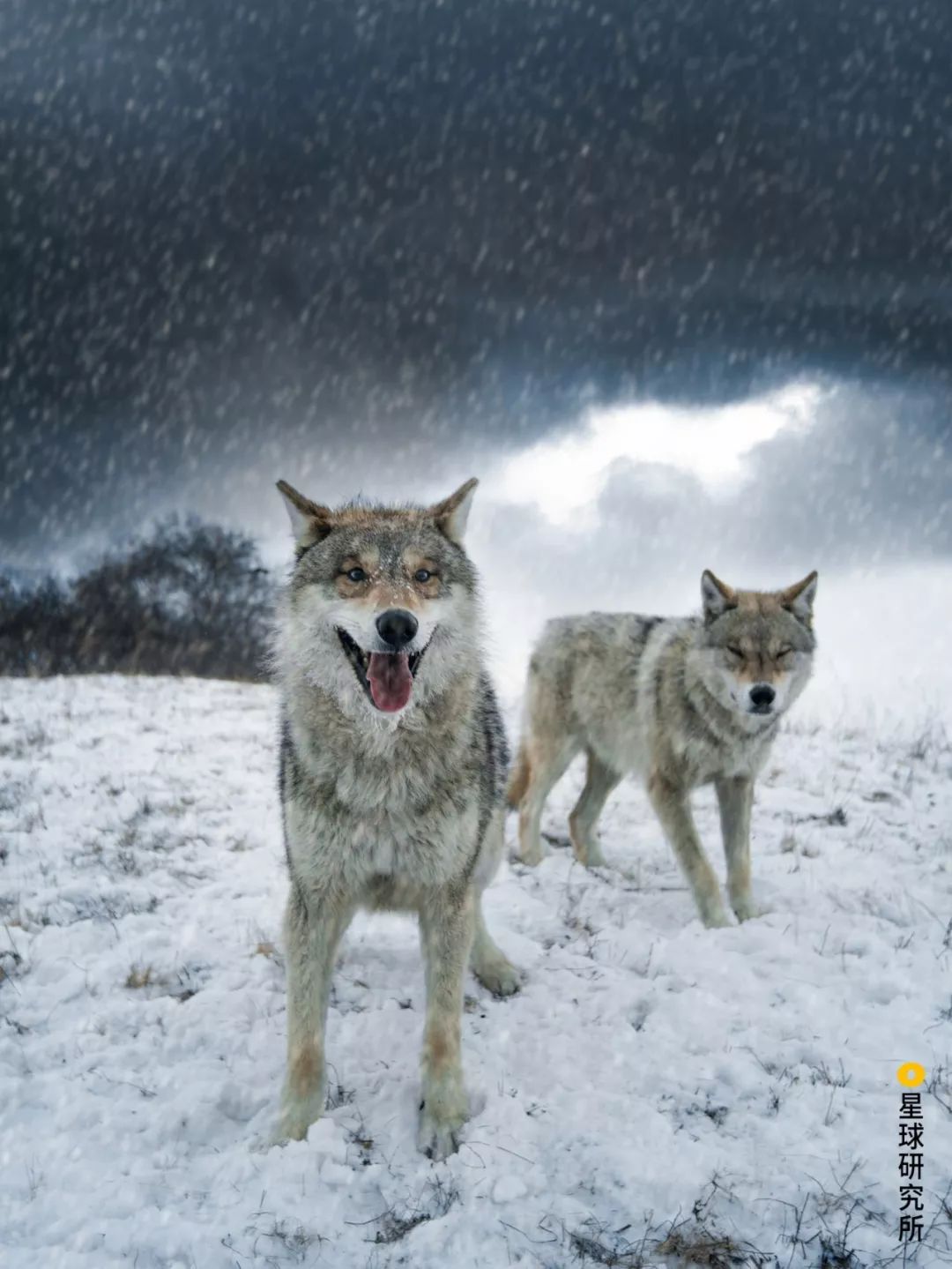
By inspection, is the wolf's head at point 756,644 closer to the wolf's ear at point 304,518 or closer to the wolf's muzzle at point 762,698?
the wolf's muzzle at point 762,698

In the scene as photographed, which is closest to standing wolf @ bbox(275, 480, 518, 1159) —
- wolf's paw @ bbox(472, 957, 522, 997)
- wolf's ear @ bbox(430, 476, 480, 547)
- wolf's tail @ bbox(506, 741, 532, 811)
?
wolf's ear @ bbox(430, 476, 480, 547)

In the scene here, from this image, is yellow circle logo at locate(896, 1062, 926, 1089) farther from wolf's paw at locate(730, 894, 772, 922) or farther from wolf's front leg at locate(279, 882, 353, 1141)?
wolf's front leg at locate(279, 882, 353, 1141)

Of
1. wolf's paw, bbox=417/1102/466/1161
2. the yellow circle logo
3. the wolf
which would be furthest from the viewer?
Result: the wolf

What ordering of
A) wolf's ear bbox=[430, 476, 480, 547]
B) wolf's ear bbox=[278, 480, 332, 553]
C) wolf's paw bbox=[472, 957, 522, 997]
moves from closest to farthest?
1. wolf's ear bbox=[278, 480, 332, 553]
2. wolf's ear bbox=[430, 476, 480, 547]
3. wolf's paw bbox=[472, 957, 522, 997]

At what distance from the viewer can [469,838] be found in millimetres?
3201

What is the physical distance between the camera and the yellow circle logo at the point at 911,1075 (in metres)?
3.16

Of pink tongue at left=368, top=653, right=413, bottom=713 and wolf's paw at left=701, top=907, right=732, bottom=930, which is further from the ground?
pink tongue at left=368, top=653, right=413, bottom=713

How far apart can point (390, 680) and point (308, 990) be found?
1.28m

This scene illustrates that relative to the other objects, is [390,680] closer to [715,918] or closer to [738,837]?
[715,918]

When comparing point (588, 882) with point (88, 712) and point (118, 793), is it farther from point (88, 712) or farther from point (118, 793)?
point (88, 712)

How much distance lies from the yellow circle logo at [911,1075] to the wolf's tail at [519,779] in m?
3.80

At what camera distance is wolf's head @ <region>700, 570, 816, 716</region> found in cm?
520

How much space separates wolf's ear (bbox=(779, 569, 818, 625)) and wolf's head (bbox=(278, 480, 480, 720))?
302cm

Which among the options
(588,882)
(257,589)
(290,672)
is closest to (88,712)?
(588,882)
